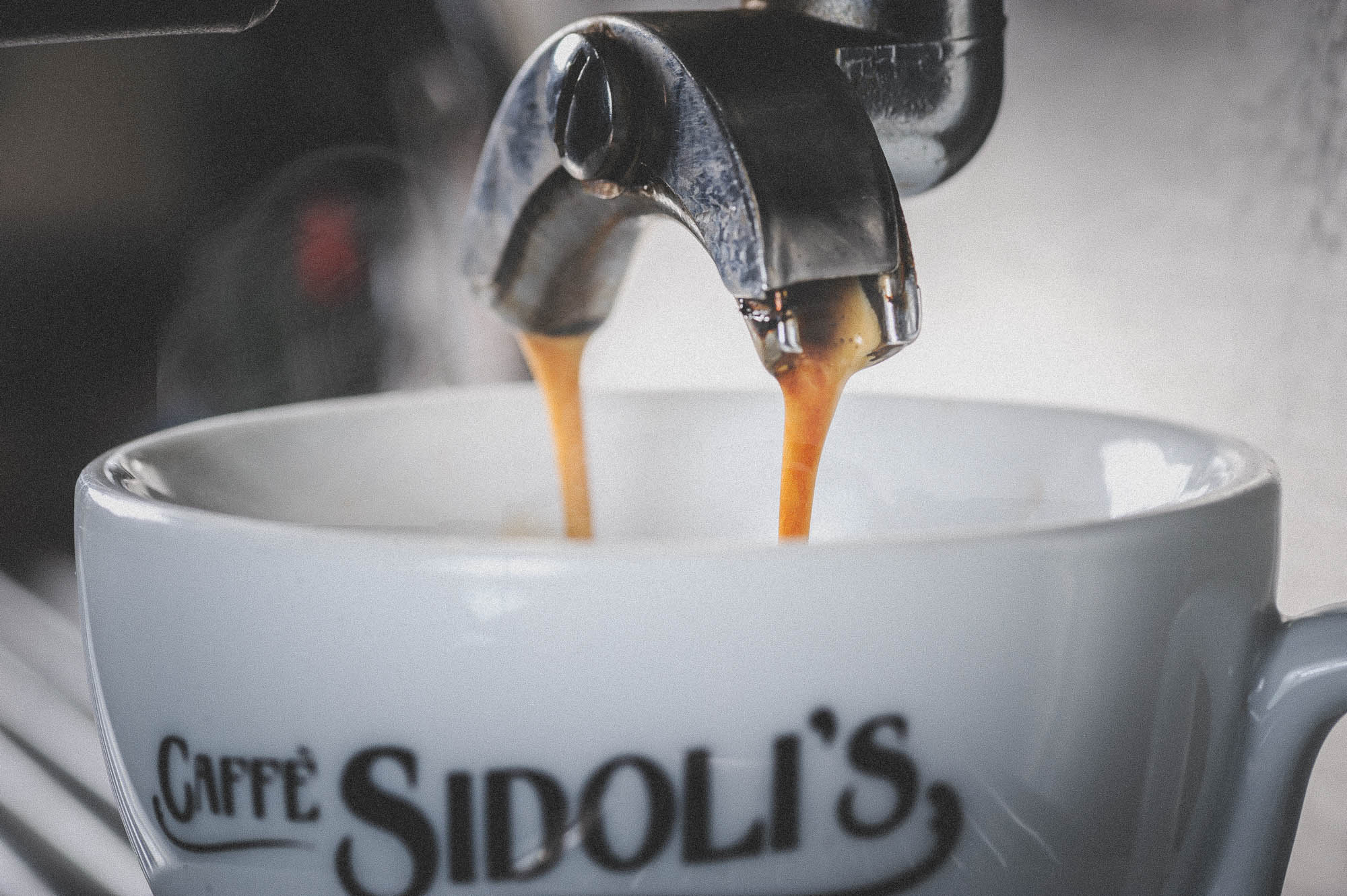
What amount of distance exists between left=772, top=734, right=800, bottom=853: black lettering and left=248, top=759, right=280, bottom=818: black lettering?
8cm

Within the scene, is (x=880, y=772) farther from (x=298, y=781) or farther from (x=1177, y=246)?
(x=1177, y=246)

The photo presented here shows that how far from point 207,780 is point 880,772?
0.11m

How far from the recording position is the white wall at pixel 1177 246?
0.99 ft

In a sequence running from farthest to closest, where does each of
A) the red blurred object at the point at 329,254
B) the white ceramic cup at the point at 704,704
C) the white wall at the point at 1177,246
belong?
the red blurred object at the point at 329,254 → the white wall at the point at 1177,246 → the white ceramic cup at the point at 704,704

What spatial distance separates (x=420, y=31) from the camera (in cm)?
47

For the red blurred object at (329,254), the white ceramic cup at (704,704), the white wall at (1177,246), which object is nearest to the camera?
the white ceramic cup at (704,704)

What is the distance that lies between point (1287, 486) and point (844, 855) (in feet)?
0.63

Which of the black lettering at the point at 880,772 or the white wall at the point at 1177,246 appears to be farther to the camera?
the white wall at the point at 1177,246

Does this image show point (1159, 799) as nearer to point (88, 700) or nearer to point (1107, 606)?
point (1107, 606)

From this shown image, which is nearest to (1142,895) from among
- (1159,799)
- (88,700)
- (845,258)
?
(1159,799)

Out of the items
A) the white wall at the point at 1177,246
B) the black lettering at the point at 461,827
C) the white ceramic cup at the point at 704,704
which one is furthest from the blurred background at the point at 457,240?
the black lettering at the point at 461,827

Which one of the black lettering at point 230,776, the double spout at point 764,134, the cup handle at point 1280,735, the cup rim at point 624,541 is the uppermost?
the double spout at point 764,134

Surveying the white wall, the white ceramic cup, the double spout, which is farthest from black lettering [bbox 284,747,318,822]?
the white wall

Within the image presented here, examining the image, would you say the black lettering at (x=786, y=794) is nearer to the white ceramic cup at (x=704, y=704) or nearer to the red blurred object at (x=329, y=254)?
the white ceramic cup at (x=704, y=704)
